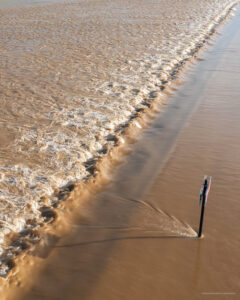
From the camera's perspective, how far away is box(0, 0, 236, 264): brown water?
486cm

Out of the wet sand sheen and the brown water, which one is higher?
the brown water

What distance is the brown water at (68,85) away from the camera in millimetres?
4863

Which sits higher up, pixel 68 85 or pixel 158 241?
pixel 68 85

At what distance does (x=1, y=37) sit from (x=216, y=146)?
9.74 meters

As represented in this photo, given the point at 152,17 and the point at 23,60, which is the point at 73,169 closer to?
the point at 23,60

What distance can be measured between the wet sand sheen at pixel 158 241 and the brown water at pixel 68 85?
1.78 ft

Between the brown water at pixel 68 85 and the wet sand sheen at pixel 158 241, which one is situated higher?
the brown water at pixel 68 85

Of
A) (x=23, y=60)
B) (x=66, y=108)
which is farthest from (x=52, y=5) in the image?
(x=66, y=108)

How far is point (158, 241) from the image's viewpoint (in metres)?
3.84

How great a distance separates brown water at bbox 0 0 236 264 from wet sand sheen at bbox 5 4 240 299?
542 millimetres

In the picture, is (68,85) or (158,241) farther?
(68,85)

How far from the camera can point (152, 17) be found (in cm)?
1661

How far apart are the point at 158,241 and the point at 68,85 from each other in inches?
207

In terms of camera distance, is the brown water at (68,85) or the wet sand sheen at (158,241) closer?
the wet sand sheen at (158,241)
